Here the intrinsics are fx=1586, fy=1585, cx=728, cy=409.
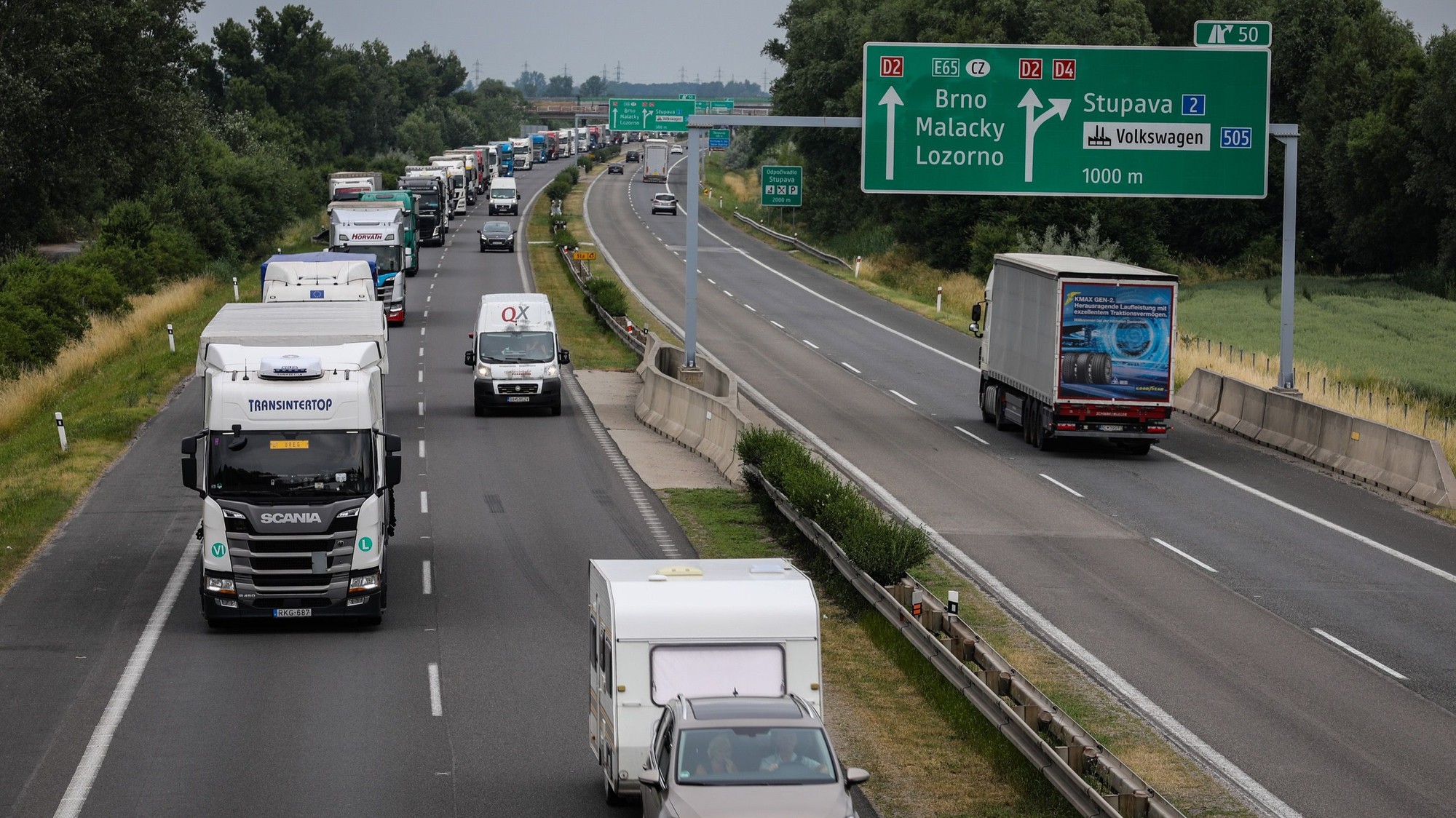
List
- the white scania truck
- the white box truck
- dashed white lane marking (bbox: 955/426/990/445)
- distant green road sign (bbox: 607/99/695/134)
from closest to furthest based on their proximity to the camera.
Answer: the white scania truck
dashed white lane marking (bbox: 955/426/990/445)
distant green road sign (bbox: 607/99/695/134)
the white box truck

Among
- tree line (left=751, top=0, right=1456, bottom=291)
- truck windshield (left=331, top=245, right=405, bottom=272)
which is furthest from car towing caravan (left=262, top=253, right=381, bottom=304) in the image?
tree line (left=751, top=0, right=1456, bottom=291)

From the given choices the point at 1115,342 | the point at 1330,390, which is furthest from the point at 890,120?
the point at 1330,390

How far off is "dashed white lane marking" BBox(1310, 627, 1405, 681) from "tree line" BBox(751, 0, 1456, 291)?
48.8 m

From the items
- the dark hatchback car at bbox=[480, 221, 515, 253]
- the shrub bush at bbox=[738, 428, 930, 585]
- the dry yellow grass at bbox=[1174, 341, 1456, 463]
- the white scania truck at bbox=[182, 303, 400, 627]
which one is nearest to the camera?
the white scania truck at bbox=[182, 303, 400, 627]

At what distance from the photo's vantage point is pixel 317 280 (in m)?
36.7

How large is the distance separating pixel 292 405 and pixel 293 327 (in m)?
2.20

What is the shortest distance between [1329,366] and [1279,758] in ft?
103

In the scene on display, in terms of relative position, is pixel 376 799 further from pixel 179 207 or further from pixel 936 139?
pixel 179 207

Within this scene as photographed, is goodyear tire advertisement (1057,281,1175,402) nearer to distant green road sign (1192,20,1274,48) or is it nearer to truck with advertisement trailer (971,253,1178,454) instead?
truck with advertisement trailer (971,253,1178,454)

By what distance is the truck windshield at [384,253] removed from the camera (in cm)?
5569

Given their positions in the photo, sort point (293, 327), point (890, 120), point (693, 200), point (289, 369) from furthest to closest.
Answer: point (693, 200), point (890, 120), point (293, 327), point (289, 369)

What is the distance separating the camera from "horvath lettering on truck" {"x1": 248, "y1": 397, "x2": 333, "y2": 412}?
60.8 ft

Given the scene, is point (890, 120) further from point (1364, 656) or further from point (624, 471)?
point (1364, 656)

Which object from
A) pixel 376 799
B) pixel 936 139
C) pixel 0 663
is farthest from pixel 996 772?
pixel 936 139
